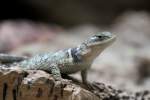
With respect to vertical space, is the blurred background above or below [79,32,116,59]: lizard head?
above

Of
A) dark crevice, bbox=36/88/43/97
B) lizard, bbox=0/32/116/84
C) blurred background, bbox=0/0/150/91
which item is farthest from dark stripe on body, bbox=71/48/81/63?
blurred background, bbox=0/0/150/91

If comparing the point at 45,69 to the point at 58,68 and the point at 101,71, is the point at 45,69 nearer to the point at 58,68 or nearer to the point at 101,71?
the point at 58,68

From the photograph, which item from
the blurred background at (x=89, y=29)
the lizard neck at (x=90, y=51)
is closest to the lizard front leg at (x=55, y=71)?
the lizard neck at (x=90, y=51)

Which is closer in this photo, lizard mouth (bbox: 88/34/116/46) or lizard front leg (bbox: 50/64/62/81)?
lizard front leg (bbox: 50/64/62/81)

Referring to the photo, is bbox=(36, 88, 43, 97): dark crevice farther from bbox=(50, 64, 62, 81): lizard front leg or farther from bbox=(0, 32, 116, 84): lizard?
bbox=(0, 32, 116, 84): lizard

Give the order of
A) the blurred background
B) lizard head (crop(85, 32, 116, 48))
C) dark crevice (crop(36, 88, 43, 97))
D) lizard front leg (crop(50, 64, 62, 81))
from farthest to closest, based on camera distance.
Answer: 1. the blurred background
2. lizard head (crop(85, 32, 116, 48))
3. lizard front leg (crop(50, 64, 62, 81))
4. dark crevice (crop(36, 88, 43, 97))

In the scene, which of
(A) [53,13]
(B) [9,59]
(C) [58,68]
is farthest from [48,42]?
(C) [58,68]

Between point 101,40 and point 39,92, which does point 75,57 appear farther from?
point 39,92

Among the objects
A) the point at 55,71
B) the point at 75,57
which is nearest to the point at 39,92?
the point at 55,71

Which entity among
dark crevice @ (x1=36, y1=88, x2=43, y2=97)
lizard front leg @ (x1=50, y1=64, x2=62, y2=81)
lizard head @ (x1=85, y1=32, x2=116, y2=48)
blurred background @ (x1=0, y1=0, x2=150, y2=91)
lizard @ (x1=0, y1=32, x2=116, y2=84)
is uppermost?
blurred background @ (x1=0, y1=0, x2=150, y2=91)
